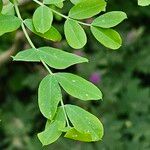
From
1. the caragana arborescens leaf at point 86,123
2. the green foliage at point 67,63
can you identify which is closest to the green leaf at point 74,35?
the green foliage at point 67,63

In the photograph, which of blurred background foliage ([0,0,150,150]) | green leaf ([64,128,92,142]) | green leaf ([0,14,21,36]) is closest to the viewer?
green leaf ([64,128,92,142])

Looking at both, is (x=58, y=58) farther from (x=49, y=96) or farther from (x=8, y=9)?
(x=8, y=9)

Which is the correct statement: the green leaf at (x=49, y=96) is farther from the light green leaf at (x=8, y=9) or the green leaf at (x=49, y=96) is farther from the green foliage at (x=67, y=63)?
the light green leaf at (x=8, y=9)

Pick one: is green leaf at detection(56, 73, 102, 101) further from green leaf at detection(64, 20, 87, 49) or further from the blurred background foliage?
the blurred background foliage

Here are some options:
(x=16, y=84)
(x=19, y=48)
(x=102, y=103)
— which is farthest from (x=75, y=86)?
(x=16, y=84)

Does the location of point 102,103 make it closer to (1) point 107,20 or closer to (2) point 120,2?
(2) point 120,2

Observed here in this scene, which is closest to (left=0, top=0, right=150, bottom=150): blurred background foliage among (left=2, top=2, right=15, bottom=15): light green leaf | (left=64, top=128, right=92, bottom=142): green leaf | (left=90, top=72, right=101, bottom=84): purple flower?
(left=90, top=72, right=101, bottom=84): purple flower
